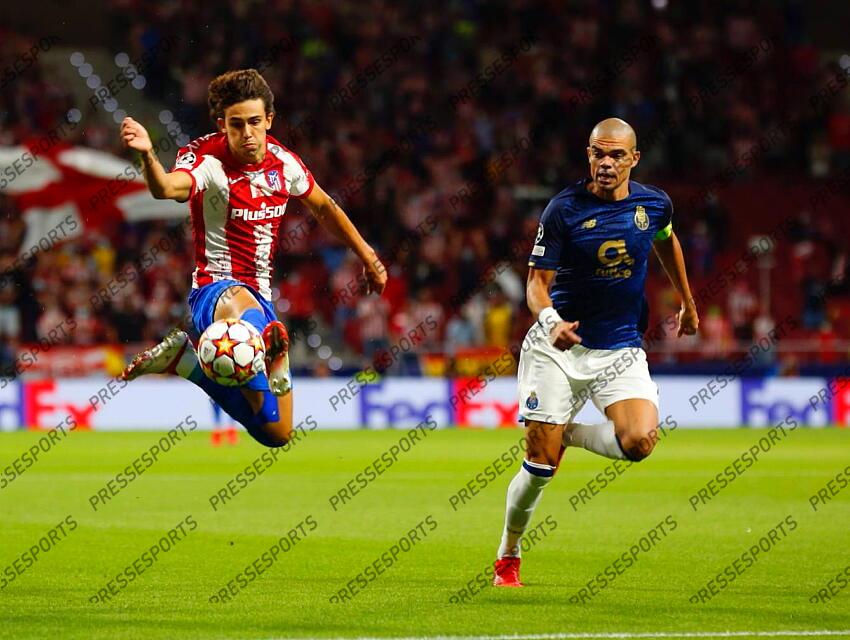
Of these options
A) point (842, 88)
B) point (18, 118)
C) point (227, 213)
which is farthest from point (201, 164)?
A: point (842, 88)

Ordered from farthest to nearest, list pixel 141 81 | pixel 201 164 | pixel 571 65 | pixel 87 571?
pixel 571 65, pixel 141 81, pixel 87 571, pixel 201 164

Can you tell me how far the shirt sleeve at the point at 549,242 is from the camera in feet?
29.3

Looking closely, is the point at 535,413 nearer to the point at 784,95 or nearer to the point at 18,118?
the point at 18,118

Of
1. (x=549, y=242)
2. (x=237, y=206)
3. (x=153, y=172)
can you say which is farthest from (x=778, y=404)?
(x=153, y=172)

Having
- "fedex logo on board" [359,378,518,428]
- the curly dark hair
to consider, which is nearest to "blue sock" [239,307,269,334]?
the curly dark hair

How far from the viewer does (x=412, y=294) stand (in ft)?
85.3

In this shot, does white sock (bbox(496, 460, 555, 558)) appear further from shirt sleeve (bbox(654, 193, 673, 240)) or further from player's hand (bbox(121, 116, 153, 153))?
player's hand (bbox(121, 116, 153, 153))

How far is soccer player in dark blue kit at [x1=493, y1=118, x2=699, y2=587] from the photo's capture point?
8.95 meters

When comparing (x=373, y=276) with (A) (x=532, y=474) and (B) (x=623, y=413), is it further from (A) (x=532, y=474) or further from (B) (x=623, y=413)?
(B) (x=623, y=413)

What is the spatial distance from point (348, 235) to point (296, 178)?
45 centimetres

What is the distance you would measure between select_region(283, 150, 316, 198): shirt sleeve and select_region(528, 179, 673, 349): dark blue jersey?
137 cm

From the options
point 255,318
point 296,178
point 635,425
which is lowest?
point 635,425

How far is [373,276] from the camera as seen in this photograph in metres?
9.02

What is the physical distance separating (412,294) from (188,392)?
171 inches
